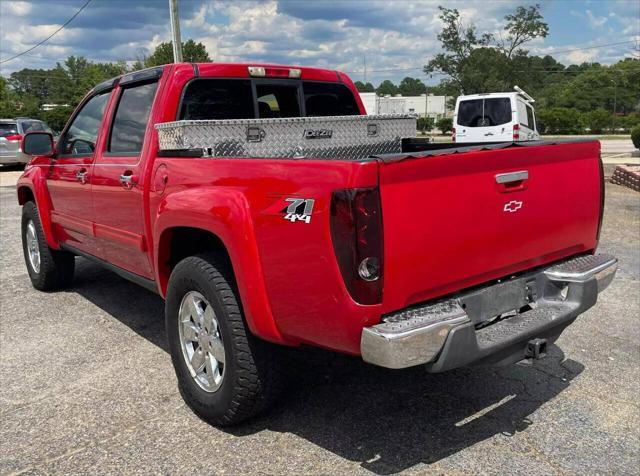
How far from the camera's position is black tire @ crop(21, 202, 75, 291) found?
568 cm

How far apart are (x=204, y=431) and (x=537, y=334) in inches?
70.7

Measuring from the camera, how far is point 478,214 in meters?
2.74

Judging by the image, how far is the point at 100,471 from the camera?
2.89m

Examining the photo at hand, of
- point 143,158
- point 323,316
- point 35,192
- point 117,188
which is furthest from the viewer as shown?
point 35,192

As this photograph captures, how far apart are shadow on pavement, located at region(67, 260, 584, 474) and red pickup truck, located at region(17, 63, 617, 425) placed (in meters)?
0.42

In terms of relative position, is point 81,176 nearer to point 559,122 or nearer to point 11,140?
point 11,140

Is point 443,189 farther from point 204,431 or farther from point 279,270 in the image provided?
point 204,431

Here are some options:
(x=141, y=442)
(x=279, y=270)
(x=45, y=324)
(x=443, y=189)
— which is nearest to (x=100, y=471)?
(x=141, y=442)

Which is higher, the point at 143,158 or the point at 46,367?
the point at 143,158

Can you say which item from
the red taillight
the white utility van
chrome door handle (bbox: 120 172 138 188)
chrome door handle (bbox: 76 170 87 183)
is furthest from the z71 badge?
the white utility van

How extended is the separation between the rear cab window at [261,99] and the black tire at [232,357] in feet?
4.08

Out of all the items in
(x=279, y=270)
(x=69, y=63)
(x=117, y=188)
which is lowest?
(x=279, y=270)

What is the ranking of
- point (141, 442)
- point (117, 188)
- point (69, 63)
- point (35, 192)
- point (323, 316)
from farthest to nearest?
point (69, 63) → point (35, 192) → point (117, 188) → point (141, 442) → point (323, 316)

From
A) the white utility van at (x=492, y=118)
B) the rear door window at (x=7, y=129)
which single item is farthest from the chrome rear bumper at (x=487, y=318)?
the rear door window at (x=7, y=129)
